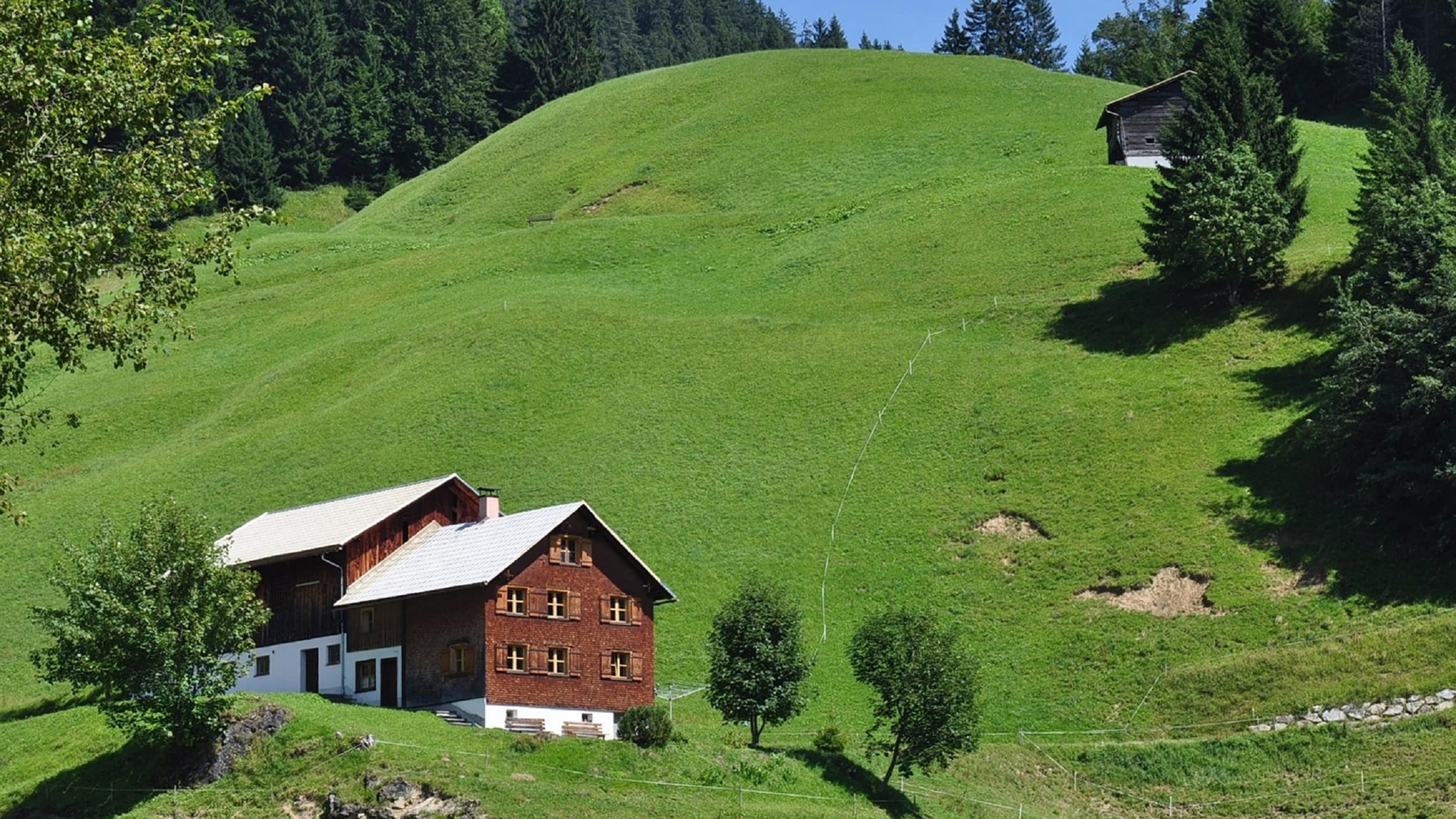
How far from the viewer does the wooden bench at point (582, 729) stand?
5212cm

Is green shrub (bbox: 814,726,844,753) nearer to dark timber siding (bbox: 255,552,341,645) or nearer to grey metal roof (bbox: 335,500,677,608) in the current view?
grey metal roof (bbox: 335,500,677,608)

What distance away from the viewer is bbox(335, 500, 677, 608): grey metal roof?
53.2 m

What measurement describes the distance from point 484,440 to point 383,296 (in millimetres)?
36115

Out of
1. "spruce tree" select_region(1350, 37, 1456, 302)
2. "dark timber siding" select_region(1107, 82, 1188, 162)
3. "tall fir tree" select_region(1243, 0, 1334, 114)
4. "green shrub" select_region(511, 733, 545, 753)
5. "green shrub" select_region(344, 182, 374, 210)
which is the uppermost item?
"tall fir tree" select_region(1243, 0, 1334, 114)

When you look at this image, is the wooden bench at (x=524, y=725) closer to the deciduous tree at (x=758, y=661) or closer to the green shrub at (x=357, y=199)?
the deciduous tree at (x=758, y=661)

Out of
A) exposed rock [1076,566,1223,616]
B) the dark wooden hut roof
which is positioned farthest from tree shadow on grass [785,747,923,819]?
the dark wooden hut roof

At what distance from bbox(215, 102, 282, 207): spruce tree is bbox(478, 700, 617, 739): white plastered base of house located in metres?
126

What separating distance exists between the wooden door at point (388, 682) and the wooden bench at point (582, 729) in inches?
259

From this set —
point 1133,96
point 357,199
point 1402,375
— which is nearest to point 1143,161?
point 1133,96

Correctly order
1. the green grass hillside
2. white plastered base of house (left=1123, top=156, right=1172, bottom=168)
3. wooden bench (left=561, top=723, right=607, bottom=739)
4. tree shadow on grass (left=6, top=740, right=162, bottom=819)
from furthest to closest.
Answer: white plastered base of house (left=1123, top=156, right=1172, bottom=168) < the green grass hillside < wooden bench (left=561, top=723, right=607, bottom=739) < tree shadow on grass (left=6, top=740, right=162, bottom=819)

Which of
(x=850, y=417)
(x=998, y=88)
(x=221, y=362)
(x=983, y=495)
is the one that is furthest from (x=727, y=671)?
(x=998, y=88)

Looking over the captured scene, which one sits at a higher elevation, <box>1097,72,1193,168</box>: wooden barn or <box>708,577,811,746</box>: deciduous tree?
<box>1097,72,1193,168</box>: wooden barn

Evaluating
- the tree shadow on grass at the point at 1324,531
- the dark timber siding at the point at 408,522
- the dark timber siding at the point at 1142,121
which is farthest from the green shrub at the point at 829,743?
the dark timber siding at the point at 1142,121

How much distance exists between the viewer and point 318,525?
197 feet
